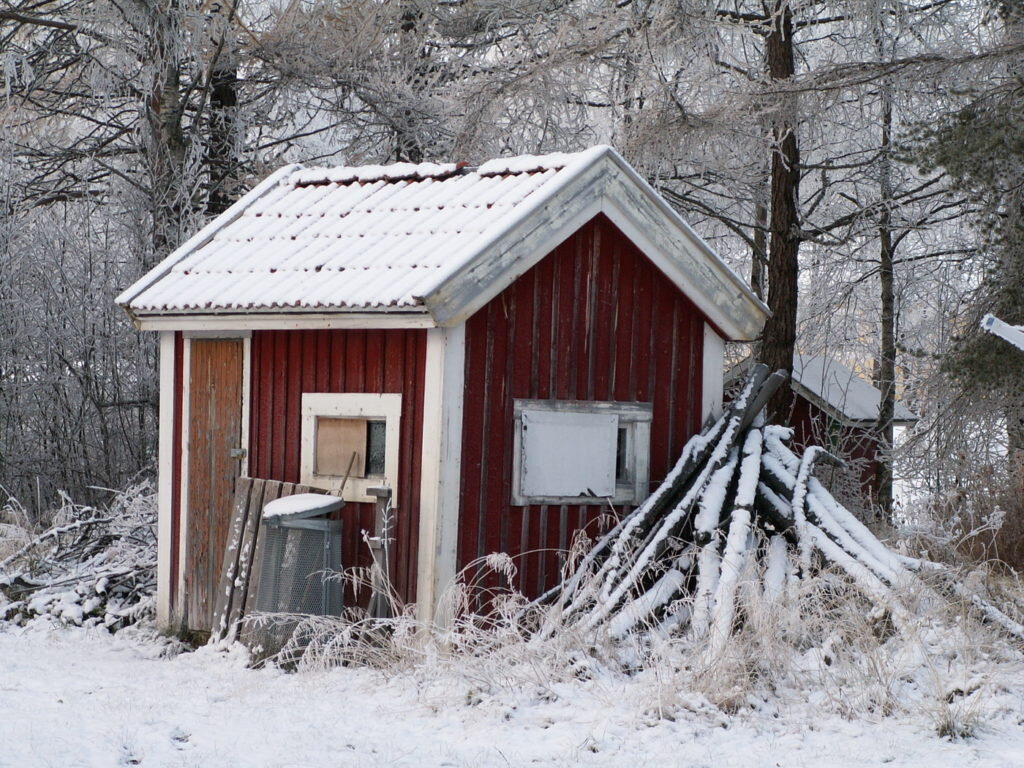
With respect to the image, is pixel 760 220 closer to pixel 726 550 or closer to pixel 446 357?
pixel 726 550

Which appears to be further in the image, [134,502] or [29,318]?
[29,318]

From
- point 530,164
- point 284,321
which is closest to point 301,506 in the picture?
point 284,321

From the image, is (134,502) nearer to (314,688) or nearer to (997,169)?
(314,688)

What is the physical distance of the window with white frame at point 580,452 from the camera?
8.48 metres

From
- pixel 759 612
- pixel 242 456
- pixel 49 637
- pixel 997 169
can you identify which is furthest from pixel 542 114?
pixel 759 612

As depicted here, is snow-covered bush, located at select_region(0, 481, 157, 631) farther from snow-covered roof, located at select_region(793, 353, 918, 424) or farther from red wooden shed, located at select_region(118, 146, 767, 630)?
snow-covered roof, located at select_region(793, 353, 918, 424)

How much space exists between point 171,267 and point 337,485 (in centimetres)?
219

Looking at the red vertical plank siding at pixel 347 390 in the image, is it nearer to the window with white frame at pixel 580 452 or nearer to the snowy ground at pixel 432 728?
the window with white frame at pixel 580 452

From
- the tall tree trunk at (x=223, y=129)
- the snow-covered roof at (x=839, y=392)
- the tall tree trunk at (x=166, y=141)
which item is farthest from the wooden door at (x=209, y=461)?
the snow-covered roof at (x=839, y=392)

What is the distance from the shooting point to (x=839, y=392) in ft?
56.7

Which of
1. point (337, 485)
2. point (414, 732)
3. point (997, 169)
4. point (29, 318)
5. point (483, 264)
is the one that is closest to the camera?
point (414, 732)

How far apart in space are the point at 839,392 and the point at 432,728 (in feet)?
39.3

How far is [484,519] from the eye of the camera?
27.3 feet

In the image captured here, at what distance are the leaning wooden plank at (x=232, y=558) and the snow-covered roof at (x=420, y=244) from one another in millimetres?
1172
